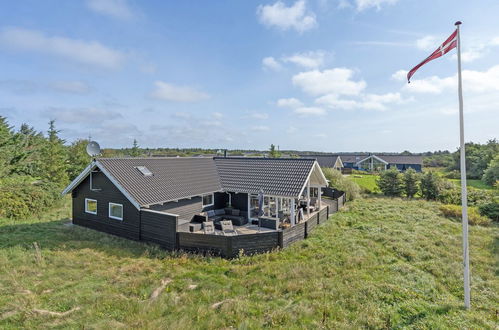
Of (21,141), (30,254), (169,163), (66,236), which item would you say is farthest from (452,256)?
(21,141)

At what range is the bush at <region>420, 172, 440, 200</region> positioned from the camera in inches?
1029

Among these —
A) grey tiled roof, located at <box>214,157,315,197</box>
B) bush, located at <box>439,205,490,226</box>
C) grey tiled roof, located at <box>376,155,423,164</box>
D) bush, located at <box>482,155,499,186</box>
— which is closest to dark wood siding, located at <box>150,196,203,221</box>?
grey tiled roof, located at <box>214,157,315,197</box>

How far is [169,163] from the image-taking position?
1730 centimetres

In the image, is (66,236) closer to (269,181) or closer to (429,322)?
(269,181)

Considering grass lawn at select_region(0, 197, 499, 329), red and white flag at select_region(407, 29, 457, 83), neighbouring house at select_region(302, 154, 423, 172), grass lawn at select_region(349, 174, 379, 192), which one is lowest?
grass lawn at select_region(0, 197, 499, 329)

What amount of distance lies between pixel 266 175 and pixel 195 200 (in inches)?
190

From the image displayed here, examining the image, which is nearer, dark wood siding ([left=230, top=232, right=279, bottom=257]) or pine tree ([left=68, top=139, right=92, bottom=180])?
dark wood siding ([left=230, top=232, right=279, bottom=257])

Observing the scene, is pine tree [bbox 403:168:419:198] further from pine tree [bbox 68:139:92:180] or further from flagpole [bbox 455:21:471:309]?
pine tree [bbox 68:139:92:180]

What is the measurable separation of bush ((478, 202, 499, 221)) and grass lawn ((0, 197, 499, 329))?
7421 mm

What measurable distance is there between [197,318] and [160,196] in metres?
8.08

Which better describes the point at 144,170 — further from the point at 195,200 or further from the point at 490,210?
the point at 490,210

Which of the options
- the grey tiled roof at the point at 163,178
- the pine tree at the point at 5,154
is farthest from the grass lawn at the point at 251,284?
the pine tree at the point at 5,154

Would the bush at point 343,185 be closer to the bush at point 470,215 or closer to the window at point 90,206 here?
the bush at point 470,215

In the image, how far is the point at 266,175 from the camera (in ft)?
54.7
